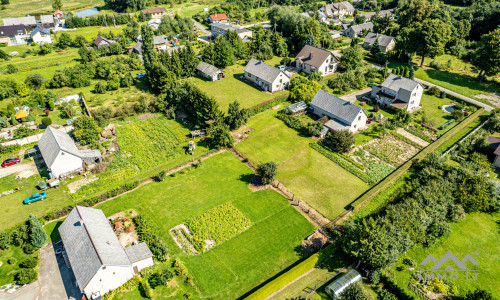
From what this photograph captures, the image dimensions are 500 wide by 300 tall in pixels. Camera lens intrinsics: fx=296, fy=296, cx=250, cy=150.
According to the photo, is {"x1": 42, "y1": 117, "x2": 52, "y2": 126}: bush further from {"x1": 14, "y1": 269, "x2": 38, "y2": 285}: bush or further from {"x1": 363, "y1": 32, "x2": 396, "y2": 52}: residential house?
{"x1": 363, "y1": 32, "x2": 396, "y2": 52}: residential house

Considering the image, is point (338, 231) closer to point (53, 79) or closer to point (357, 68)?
point (357, 68)

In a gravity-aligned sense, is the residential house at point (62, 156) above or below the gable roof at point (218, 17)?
below

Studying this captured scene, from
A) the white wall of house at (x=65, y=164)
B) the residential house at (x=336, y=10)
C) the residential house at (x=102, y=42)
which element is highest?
the residential house at (x=336, y=10)

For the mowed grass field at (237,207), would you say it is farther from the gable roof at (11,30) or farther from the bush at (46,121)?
the gable roof at (11,30)

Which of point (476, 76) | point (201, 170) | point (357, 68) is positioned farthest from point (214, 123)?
point (476, 76)

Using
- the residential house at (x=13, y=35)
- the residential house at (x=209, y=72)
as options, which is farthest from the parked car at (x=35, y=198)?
the residential house at (x=13, y=35)

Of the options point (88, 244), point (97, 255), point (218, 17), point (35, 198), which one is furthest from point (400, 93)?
point (218, 17)

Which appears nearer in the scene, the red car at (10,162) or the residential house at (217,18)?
the red car at (10,162)

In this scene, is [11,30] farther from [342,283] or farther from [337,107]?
[342,283]
